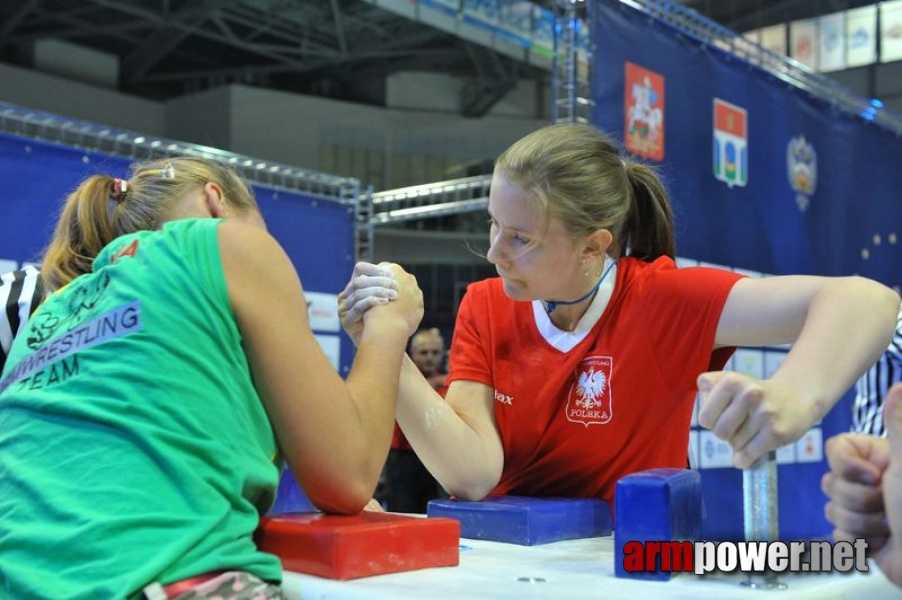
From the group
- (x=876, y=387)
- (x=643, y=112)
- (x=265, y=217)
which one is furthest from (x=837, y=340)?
(x=265, y=217)

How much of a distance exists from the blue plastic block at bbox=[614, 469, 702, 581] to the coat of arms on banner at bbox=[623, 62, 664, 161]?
6.24 feet

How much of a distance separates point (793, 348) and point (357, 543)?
19.4 inches

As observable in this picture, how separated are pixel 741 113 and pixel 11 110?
2.37 m

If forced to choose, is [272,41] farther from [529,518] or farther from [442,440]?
[529,518]

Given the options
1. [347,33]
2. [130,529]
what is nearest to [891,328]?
[130,529]

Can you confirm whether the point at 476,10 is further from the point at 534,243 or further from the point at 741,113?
the point at 534,243

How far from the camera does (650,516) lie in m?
0.85

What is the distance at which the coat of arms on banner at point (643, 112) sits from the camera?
2678 mm

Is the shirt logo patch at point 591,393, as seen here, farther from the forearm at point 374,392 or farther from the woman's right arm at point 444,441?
the forearm at point 374,392

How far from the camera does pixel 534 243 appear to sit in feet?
4.42

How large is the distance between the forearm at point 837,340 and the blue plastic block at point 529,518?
324 mm

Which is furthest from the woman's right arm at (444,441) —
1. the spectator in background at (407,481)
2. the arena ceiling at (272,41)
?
the arena ceiling at (272,41)

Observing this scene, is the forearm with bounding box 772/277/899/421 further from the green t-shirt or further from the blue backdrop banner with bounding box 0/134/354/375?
the blue backdrop banner with bounding box 0/134/354/375
